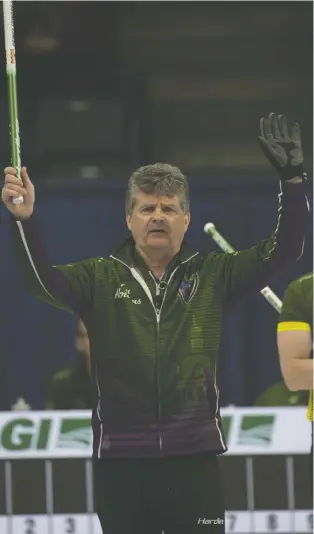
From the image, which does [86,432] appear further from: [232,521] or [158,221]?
[158,221]

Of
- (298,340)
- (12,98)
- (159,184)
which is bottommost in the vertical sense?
(298,340)

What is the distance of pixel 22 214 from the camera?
4148mm

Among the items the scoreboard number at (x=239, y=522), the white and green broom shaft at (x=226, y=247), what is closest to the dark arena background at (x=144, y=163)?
the scoreboard number at (x=239, y=522)

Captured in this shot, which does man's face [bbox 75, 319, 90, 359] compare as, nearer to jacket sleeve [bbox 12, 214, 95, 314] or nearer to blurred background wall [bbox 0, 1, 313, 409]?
blurred background wall [bbox 0, 1, 313, 409]

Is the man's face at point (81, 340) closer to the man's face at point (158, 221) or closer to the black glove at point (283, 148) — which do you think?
the man's face at point (158, 221)

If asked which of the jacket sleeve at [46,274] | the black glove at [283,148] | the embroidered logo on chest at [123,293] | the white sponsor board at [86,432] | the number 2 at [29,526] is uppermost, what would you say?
the black glove at [283,148]

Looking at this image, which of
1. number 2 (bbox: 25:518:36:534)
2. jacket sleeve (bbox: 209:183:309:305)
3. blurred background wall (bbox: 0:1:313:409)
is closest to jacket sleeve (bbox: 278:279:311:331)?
jacket sleeve (bbox: 209:183:309:305)

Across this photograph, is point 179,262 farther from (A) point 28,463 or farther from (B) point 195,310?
(A) point 28,463

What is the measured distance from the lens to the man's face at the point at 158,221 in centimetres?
429

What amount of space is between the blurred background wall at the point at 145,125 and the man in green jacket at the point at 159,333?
174 centimetres

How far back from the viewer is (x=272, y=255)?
428cm

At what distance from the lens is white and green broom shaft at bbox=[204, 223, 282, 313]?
5.80 metres

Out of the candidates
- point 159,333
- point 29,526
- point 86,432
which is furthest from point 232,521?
point 159,333

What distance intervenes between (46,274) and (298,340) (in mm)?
934
